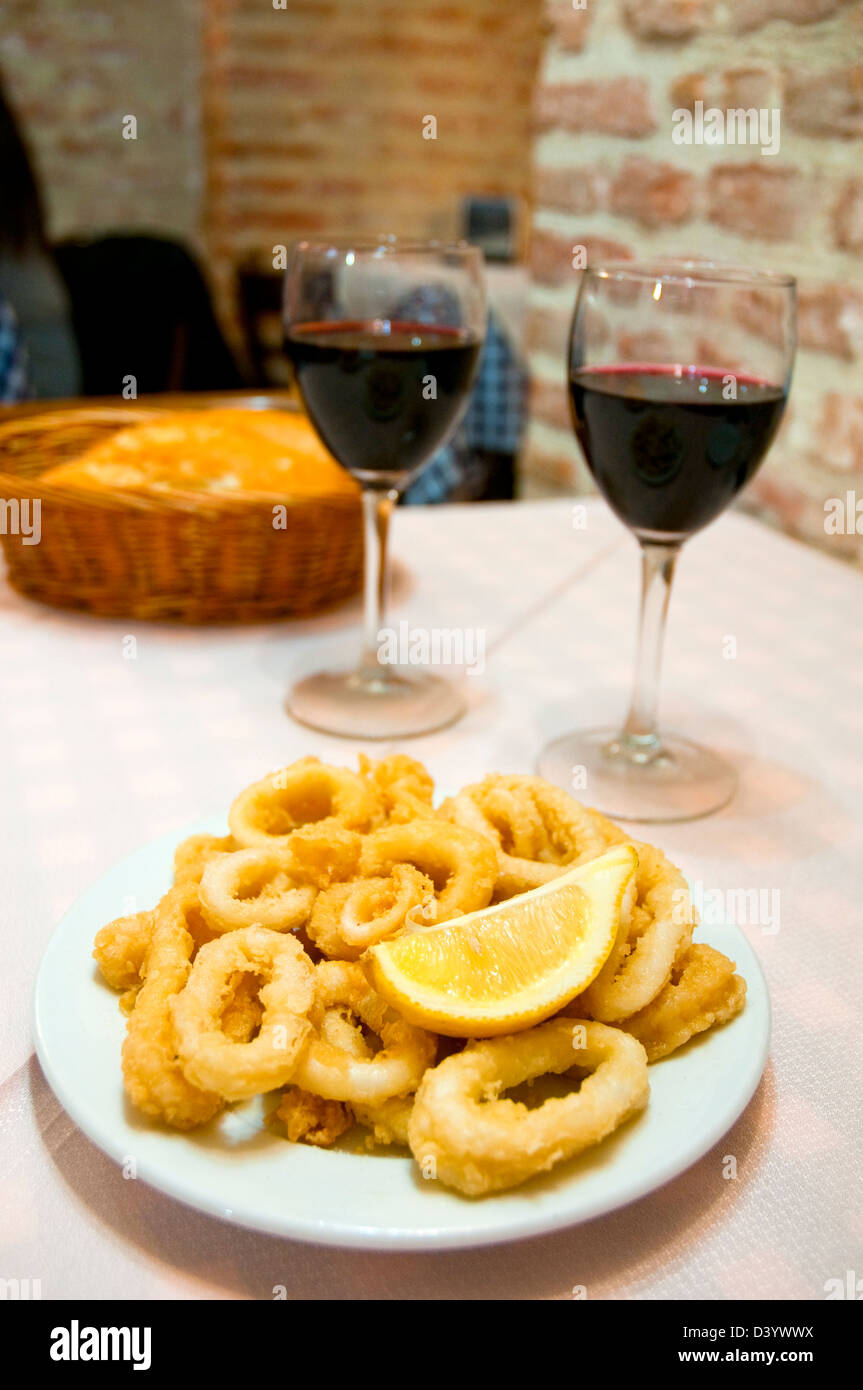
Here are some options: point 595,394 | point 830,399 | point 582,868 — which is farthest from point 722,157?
point 582,868

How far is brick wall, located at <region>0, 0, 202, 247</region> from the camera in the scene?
14.2ft

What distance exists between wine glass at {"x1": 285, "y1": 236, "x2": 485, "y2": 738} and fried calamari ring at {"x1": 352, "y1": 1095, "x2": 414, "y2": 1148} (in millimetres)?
449

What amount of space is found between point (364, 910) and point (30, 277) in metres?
2.74

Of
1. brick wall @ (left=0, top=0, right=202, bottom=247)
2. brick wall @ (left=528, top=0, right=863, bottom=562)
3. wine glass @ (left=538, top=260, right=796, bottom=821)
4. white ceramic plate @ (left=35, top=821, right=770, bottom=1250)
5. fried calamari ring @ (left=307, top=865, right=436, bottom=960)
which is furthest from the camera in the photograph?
brick wall @ (left=0, top=0, right=202, bottom=247)

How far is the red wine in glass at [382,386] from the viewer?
2.89ft

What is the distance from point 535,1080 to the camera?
482mm

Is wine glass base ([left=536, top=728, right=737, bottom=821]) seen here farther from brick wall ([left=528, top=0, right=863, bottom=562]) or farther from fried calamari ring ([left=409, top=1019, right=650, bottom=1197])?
brick wall ([left=528, top=0, right=863, bottom=562])

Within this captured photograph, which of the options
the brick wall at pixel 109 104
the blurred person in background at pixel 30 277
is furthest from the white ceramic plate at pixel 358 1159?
the brick wall at pixel 109 104

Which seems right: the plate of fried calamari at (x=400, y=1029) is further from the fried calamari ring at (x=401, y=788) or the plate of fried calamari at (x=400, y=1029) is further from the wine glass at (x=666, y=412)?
the wine glass at (x=666, y=412)

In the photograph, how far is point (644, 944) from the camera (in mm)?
498

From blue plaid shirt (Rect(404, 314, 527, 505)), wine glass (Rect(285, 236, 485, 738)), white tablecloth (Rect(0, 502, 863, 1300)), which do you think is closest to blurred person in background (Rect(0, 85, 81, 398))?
blue plaid shirt (Rect(404, 314, 527, 505))

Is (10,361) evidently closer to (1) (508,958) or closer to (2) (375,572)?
(2) (375,572)

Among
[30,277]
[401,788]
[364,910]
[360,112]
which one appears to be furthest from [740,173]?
[360,112]
